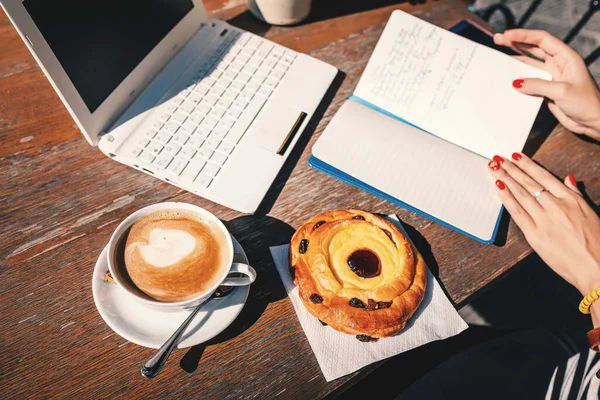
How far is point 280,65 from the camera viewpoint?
1.17 m

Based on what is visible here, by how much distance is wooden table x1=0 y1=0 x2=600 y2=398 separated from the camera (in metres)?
0.76

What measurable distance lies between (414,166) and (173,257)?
63 centimetres

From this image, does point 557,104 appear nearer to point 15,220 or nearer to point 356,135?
point 356,135

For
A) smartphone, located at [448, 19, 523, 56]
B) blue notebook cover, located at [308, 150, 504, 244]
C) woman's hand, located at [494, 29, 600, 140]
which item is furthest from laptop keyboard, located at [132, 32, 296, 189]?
woman's hand, located at [494, 29, 600, 140]

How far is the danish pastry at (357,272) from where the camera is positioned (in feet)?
2.52

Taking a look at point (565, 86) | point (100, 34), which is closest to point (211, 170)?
point (100, 34)

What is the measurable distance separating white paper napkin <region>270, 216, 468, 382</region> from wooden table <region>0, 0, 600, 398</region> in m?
0.03

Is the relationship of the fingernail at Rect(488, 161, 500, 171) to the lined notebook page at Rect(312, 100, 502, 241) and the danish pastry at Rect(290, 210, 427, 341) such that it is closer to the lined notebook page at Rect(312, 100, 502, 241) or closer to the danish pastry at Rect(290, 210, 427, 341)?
the lined notebook page at Rect(312, 100, 502, 241)

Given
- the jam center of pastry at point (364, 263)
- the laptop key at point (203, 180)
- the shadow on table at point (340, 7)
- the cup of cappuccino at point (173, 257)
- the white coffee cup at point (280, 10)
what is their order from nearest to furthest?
the cup of cappuccino at point (173, 257)
the jam center of pastry at point (364, 263)
the laptop key at point (203, 180)
the white coffee cup at point (280, 10)
the shadow on table at point (340, 7)

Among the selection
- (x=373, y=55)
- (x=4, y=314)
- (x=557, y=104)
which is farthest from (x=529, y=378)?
(x=4, y=314)

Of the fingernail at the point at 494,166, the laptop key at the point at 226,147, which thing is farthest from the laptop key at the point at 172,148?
the fingernail at the point at 494,166

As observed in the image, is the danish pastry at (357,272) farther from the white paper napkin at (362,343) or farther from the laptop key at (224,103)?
the laptop key at (224,103)

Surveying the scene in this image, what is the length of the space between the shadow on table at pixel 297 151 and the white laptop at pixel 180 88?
0.12 feet

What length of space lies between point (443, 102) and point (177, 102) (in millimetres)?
734
